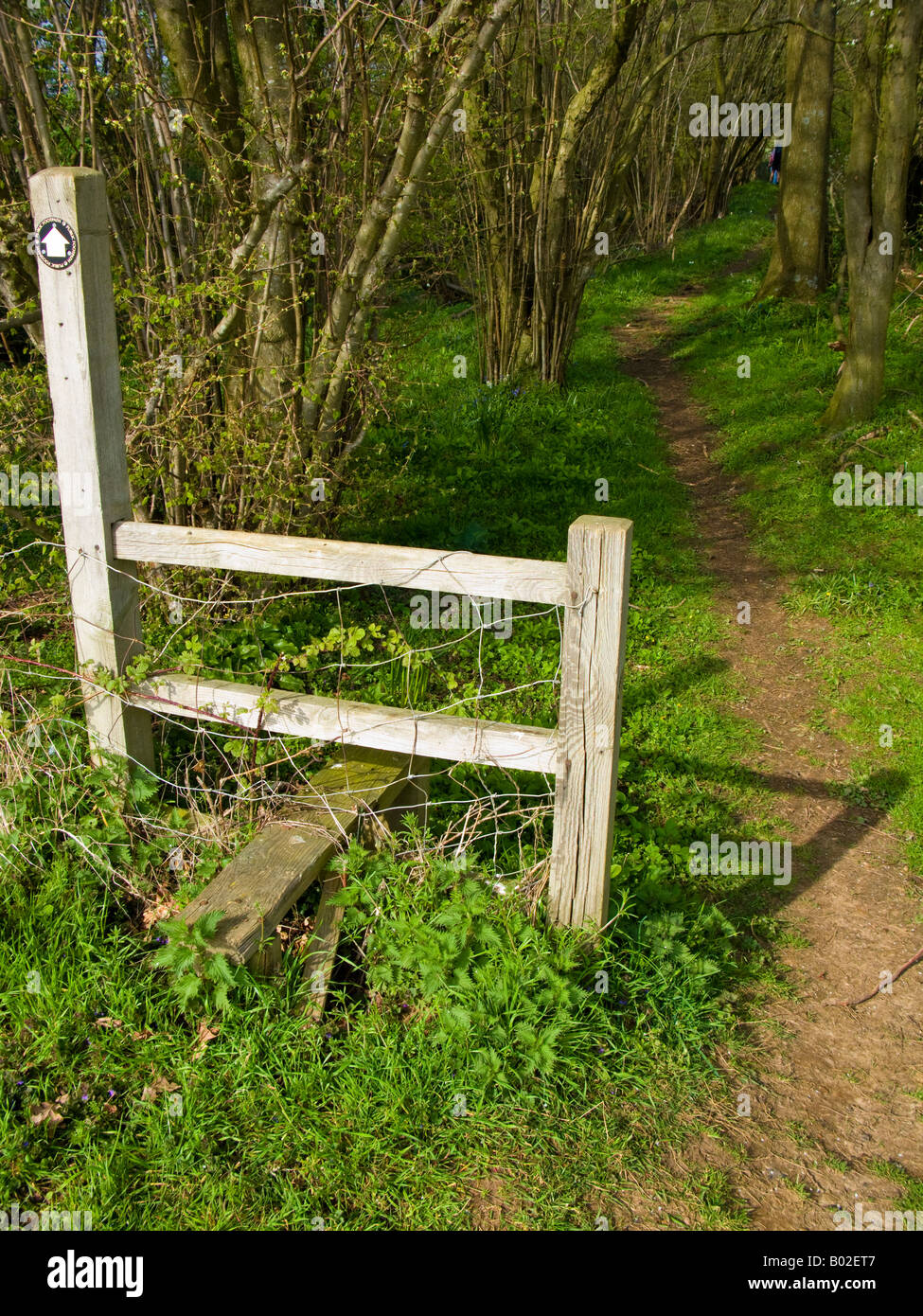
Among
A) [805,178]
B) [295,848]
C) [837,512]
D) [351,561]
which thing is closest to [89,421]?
[351,561]

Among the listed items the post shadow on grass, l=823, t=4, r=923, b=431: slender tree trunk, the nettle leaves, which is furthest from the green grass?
the nettle leaves

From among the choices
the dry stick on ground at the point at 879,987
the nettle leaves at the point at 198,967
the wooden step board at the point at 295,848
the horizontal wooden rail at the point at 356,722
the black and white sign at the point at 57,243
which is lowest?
the dry stick on ground at the point at 879,987

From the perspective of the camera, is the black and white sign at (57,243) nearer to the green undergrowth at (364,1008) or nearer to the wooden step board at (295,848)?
the green undergrowth at (364,1008)

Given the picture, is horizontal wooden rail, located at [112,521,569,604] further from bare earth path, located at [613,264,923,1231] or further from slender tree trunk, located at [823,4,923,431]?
slender tree trunk, located at [823,4,923,431]

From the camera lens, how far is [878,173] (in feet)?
26.0

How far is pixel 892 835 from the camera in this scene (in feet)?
15.1

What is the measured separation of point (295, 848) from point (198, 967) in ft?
1.75

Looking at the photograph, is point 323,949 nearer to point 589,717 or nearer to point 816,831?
point 589,717

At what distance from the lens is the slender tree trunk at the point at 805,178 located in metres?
11.8

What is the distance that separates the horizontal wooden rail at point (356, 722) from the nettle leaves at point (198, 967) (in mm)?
709

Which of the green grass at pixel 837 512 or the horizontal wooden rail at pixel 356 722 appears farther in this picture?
the green grass at pixel 837 512

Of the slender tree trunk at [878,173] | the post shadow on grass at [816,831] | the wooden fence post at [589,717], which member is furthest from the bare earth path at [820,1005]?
the slender tree trunk at [878,173]

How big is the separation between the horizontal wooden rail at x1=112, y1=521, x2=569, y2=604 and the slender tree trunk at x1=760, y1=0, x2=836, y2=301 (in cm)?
1054
